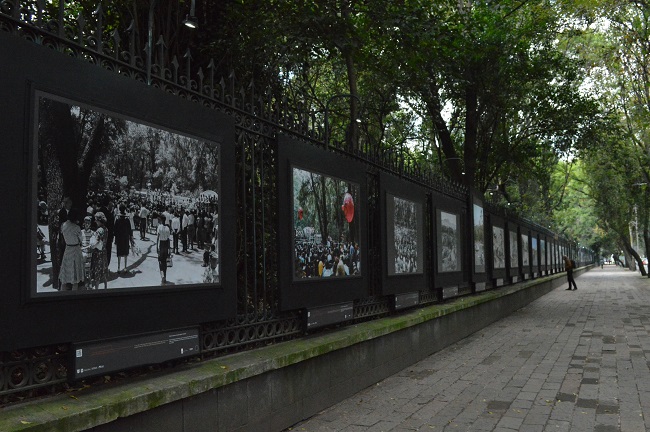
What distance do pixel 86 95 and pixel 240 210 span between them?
2.17m

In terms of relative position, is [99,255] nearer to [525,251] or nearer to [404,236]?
[404,236]

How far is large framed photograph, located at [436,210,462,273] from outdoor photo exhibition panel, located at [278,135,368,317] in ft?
12.6

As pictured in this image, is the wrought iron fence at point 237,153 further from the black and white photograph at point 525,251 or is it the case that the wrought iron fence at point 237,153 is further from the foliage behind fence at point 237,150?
the black and white photograph at point 525,251

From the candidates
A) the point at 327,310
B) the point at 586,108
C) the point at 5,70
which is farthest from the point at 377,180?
the point at 586,108

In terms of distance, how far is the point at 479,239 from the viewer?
14930mm

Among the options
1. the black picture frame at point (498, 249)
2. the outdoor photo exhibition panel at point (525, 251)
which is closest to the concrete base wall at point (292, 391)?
the black picture frame at point (498, 249)

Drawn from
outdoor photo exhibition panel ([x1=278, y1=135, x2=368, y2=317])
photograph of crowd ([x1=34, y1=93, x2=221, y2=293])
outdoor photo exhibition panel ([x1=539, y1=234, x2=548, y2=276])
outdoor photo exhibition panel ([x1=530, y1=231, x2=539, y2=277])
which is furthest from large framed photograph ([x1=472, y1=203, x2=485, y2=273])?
outdoor photo exhibition panel ([x1=539, y1=234, x2=548, y2=276])

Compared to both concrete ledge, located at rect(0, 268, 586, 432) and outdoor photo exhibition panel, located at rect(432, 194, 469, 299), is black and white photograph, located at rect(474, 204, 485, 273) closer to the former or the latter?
outdoor photo exhibition panel, located at rect(432, 194, 469, 299)

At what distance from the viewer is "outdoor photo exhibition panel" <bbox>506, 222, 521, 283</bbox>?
1939cm

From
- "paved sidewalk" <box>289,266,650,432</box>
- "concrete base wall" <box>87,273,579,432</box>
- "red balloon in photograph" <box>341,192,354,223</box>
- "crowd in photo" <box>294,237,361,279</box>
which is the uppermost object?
"red balloon in photograph" <box>341,192,354,223</box>

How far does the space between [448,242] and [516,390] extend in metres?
5.00

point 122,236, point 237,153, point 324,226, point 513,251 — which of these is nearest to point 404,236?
point 324,226

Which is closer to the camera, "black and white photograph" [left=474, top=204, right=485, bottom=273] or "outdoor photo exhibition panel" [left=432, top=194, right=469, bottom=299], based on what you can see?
"outdoor photo exhibition panel" [left=432, top=194, right=469, bottom=299]

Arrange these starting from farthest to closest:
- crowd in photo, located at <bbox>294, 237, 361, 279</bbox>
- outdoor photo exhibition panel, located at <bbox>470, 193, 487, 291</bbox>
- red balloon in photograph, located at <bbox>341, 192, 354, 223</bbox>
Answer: outdoor photo exhibition panel, located at <bbox>470, 193, 487, 291</bbox> < red balloon in photograph, located at <bbox>341, 192, 354, 223</bbox> < crowd in photo, located at <bbox>294, 237, 361, 279</bbox>
